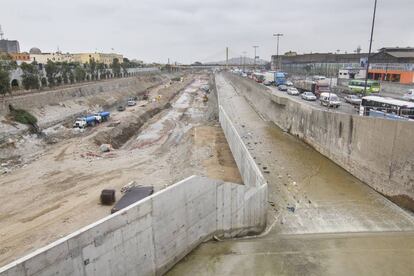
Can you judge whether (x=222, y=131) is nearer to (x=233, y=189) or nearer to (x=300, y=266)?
(x=233, y=189)

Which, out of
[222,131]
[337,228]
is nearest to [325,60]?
[222,131]

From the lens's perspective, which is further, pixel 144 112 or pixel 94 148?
pixel 144 112

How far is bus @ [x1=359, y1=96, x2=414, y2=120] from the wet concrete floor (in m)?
5.50

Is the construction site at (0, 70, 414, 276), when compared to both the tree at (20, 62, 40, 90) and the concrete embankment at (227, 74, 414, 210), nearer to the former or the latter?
the concrete embankment at (227, 74, 414, 210)

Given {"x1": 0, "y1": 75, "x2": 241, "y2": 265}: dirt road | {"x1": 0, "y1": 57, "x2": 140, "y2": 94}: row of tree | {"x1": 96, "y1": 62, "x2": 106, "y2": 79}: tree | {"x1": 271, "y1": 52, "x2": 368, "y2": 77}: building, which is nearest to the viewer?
{"x1": 0, "y1": 75, "x2": 241, "y2": 265}: dirt road

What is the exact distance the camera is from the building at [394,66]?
59.9 metres

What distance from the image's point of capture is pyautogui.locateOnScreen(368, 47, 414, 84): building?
196ft

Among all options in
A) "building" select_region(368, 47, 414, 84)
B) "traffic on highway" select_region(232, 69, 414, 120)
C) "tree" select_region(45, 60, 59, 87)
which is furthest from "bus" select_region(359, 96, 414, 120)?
"tree" select_region(45, 60, 59, 87)

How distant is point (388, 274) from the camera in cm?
1369

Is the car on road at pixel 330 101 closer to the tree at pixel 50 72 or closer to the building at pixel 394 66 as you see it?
the building at pixel 394 66

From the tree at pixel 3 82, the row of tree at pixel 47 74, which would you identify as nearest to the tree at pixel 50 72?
the row of tree at pixel 47 74

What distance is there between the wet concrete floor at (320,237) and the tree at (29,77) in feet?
143

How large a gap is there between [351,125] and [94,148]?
2602cm

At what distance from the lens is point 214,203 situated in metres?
15.3
